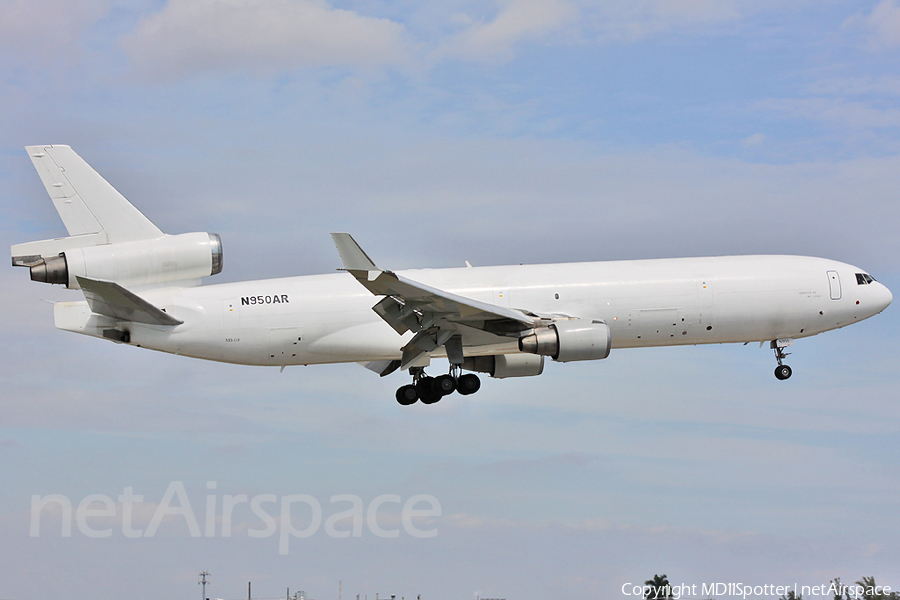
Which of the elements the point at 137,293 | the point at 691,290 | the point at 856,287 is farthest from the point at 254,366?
the point at 856,287

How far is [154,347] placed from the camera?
3123 cm

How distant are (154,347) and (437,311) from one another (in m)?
9.73

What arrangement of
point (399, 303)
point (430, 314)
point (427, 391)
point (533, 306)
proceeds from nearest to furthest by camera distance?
point (399, 303)
point (430, 314)
point (533, 306)
point (427, 391)

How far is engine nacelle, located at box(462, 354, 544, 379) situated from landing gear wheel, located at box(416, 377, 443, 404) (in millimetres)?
1927

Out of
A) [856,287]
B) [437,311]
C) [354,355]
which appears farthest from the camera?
[856,287]

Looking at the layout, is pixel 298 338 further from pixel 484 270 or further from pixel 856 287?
pixel 856 287

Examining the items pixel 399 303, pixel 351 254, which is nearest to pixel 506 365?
pixel 399 303

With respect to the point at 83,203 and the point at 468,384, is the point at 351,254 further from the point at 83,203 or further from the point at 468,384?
the point at 83,203

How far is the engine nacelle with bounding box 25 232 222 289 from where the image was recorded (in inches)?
1195

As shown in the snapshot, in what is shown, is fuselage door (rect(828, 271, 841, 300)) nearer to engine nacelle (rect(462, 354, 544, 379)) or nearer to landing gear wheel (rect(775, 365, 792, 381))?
landing gear wheel (rect(775, 365, 792, 381))

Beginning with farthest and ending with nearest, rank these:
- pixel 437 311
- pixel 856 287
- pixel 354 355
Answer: pixel 856 287, pixel 354 355, pixel 437 311

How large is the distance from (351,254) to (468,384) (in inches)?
380

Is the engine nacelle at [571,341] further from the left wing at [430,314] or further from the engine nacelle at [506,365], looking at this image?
the engine nacelle at [506,365]

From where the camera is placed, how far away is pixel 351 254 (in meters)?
25.8
